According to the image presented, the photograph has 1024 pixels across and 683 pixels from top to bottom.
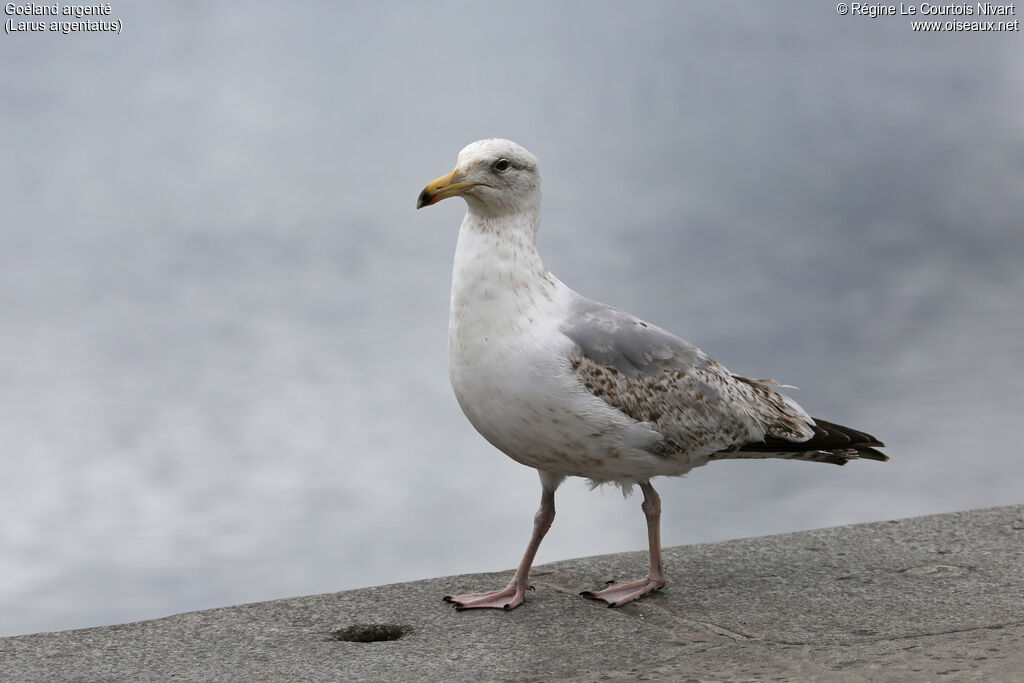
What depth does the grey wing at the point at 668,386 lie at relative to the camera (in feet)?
19.9

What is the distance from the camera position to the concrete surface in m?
5.41

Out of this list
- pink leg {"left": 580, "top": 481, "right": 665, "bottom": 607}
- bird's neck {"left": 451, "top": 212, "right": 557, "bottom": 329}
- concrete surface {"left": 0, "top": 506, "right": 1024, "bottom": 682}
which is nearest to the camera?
concrete surface {"left": 0, "top": 506, "right": 1024, "bottom": 682}

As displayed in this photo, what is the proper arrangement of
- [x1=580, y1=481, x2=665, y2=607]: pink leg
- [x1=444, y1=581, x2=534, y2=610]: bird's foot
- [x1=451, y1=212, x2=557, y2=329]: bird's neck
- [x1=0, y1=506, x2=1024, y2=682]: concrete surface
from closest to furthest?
[x1=0, y1=506, x2=1024, y2=682]: concrete surface < [x1=451, y1=212, x2=557, y2=329]: bird's neck < [x1=444, y1=581, x2=534, y2=610]: bird's foot < [x1=580, y1=481, x2=665, y2=607]: pink leg

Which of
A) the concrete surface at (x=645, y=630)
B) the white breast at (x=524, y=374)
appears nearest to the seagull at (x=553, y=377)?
the white breast at (x=524, y=374)

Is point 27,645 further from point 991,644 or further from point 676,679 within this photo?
point 991,644

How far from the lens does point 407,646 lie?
5887mm

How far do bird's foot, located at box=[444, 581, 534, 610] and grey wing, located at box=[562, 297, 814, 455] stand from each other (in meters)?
1.14

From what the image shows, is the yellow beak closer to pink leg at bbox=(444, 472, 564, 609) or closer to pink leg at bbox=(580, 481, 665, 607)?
pink leg at bbox=(444, 472, 564, 609)

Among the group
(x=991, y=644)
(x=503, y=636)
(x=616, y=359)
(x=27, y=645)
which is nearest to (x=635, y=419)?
(x=616, y=359)

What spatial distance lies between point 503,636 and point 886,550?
2862 millimetres

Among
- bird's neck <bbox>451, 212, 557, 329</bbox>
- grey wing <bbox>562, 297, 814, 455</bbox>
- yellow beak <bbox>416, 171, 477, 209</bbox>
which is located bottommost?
grey wing <bbox>562, 297, 814, 455</bbox>

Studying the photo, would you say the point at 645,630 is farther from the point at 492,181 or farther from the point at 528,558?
the point at 492,181

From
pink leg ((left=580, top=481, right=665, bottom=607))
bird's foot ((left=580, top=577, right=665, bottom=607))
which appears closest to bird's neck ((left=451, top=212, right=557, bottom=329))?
pink leg ((left=580, top=481, right=665, bottom=607))

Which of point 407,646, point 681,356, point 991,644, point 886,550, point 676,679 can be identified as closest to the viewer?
point 676,679
